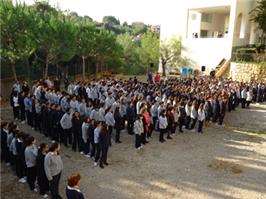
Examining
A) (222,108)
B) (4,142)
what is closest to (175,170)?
(4,142)

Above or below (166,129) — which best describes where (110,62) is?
above

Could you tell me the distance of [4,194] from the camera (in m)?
10.2

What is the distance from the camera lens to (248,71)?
3064 cm

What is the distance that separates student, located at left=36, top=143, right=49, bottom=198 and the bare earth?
1.05ft

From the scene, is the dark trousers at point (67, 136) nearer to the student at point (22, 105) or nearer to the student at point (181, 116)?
the student at point (22, 105)

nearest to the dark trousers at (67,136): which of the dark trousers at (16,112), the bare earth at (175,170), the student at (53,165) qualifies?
the bare earth at (175,170)

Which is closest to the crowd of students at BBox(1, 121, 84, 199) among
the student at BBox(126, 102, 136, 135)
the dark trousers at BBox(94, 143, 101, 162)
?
the dark trousers at BBox(94, 143, 101, 162)

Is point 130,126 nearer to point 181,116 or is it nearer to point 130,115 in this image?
point 130,115

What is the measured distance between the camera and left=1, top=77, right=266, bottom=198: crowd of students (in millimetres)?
10148

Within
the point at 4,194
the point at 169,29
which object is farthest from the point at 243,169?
the point at 169,29

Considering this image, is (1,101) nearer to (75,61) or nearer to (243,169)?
(75,61)

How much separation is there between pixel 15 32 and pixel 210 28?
2496 centimetres

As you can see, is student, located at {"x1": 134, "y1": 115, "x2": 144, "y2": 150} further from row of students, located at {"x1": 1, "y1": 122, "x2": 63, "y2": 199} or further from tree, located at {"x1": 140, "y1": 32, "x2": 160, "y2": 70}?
tree, located at {"x1": 140, "y1": 32, "x2": 160, "y2": 70}

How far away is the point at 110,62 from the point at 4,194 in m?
25.7
